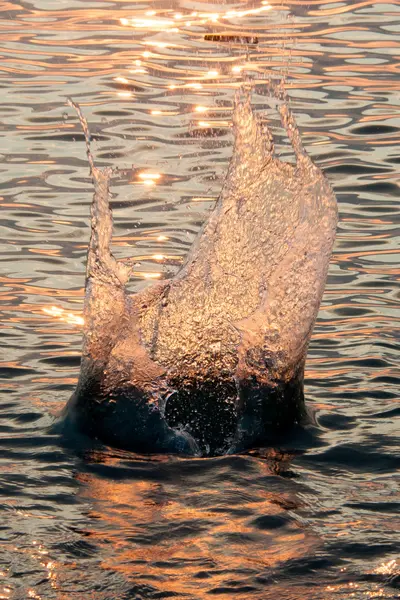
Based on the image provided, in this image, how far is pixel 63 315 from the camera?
28.8 ft

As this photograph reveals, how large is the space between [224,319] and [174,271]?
2236 mm

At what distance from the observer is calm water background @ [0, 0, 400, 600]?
17.5ft

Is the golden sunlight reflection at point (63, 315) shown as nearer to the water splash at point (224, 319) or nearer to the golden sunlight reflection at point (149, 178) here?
the water splash at point (224, 319)

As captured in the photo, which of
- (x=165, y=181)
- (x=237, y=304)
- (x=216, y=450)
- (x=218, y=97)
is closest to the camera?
(x=216, y=450)

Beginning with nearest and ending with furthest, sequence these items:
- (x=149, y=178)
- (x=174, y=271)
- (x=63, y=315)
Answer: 1. (x=63, y=315)
2. (x=174, y=271)
3. (x=149, y=178)

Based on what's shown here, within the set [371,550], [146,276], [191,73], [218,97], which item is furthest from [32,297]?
[191,73]

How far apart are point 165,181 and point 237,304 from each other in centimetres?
444

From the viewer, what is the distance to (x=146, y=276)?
9.41m

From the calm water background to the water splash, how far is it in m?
0.26

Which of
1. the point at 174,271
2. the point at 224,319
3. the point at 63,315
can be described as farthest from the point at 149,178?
the point at 224,319

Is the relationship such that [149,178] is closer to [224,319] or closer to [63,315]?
[63,315]

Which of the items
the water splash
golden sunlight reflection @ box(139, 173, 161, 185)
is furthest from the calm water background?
the water splash

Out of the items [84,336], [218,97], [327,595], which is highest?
[218,97]

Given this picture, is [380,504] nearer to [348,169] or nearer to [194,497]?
[194,497]
